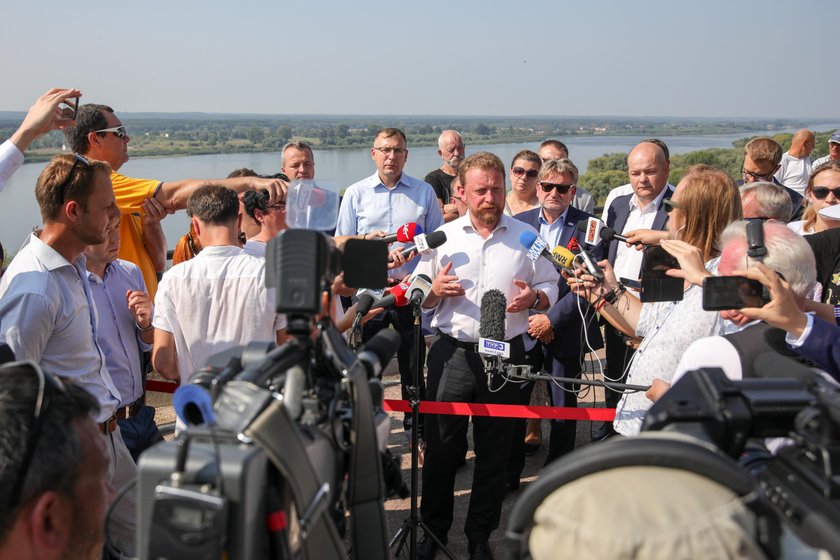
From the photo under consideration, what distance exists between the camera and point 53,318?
3285 millimetres

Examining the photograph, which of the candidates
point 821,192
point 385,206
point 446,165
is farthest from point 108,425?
point 446,165

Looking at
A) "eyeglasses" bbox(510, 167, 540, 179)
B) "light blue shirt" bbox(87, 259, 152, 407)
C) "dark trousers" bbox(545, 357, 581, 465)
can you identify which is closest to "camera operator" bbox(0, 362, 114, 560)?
"light blue shirt" bbox(87, 259, 152, 407)

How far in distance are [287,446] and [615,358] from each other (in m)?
4.81

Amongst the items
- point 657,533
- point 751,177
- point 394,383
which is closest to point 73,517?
point 657,533

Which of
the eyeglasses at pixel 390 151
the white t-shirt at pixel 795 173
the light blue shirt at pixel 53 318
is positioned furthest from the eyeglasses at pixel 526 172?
the white t-shirt at pixel 795 173

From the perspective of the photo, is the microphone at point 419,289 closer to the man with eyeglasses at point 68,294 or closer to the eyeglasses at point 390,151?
the man with eyeglasses at point 68,294

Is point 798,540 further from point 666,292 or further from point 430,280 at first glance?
point 430,280

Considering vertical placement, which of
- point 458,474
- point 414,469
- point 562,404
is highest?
point 414,469

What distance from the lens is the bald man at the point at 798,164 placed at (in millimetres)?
10055

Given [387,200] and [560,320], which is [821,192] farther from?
[387,200]

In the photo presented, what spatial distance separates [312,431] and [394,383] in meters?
5.87

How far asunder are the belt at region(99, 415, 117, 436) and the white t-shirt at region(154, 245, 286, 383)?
16.3 inches

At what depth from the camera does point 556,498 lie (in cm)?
122

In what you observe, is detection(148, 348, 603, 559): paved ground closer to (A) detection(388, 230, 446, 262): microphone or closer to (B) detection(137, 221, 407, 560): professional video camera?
(A) detection(388, 230, 446, 262): microphone
